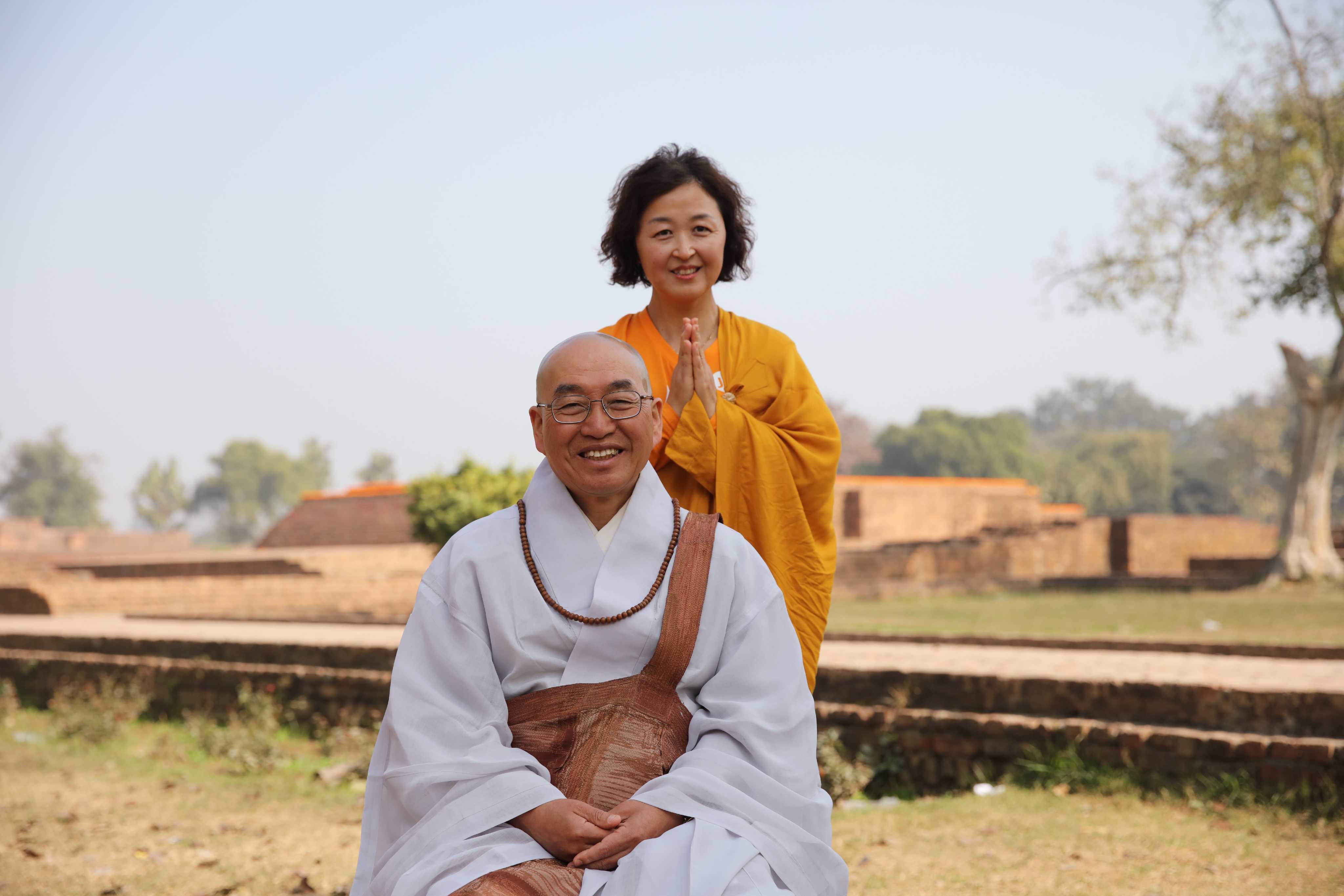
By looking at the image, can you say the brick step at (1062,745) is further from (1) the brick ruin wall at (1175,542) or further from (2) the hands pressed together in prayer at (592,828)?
(1) the brick ruin wall at (1175,542)

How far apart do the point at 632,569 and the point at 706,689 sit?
28 centimetres

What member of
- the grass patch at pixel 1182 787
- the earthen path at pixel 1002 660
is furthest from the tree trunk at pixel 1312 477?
the grass patch at pixel 1182 787

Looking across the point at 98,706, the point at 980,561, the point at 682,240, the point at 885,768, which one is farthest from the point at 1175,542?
the point at 682,240

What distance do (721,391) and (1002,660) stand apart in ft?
17.7

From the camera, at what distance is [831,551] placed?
10.2ft

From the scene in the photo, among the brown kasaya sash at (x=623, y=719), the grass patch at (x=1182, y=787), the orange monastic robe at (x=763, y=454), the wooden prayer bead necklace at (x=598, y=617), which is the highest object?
the orange monastic robe at (x=763, y=454)

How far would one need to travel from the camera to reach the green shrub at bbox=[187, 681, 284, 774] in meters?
7.07

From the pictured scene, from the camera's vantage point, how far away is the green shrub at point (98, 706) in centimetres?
809

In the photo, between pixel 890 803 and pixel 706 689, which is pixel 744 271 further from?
pixel 890 803

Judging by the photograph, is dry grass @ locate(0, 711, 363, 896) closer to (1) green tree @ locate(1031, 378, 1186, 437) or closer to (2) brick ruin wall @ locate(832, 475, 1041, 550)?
(2) brick ruin wall @ locate(832, 475, 1041, 550)

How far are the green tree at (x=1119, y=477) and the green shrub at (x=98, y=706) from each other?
6012 cm

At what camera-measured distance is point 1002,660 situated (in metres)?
7.81

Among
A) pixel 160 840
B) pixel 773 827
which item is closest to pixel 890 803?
pixel 160 840

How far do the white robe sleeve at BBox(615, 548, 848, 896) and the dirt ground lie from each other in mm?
2169
